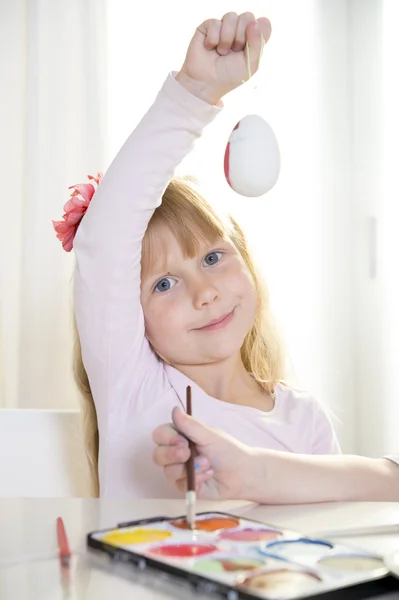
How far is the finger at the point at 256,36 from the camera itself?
3.12 feet

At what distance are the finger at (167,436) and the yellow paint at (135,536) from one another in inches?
4.9

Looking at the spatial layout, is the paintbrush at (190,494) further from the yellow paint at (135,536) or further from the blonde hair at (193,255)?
the blonde hair at (193,255)

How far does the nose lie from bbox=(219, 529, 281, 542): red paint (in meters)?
0.57

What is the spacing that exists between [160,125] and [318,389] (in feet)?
4.33

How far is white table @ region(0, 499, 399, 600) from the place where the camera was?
494 mm

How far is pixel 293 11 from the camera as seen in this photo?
2.24 meters

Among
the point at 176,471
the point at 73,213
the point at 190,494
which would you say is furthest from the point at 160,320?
the point at 190,494

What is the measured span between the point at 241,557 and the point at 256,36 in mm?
612

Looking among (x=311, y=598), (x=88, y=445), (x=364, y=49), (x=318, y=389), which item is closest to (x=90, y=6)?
(x=364, y=49)

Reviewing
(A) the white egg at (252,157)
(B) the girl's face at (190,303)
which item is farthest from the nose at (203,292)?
(A) the white egg at (252,157)

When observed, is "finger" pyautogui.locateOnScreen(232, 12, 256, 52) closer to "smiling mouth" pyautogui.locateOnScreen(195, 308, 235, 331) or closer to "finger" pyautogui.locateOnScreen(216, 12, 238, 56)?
"finger" pyautogui.locateOnScreen(216, 12, 238, 56)

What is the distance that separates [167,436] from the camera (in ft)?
2.38

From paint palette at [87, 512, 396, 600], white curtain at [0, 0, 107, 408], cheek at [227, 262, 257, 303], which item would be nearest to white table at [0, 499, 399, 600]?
paint palette at [87, 512, 396, 600]

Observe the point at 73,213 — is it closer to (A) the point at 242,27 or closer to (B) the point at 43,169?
(A) the point at 242,27
